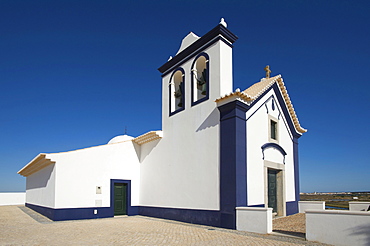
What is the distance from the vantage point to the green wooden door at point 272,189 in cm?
1198

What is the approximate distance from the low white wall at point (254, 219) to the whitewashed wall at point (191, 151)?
3.83 ft

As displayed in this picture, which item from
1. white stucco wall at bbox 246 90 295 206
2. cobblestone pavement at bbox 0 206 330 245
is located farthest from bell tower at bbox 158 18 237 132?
cobblestone pavement at bbox 0 206 330 245

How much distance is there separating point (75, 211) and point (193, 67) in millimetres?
8245

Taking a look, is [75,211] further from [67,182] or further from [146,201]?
[146,201]

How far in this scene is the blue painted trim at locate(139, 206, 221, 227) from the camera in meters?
10.0

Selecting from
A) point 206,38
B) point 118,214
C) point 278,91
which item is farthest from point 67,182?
point 278,91

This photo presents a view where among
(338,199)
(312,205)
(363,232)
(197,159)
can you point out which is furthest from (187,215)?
(338,199)

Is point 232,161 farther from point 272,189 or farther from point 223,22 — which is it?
point 223,22

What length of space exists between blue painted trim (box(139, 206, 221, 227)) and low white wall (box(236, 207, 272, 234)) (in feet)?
3.29

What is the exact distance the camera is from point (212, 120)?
420 inches

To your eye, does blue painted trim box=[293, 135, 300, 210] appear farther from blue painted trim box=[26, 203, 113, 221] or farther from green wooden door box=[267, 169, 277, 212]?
blue painted trim box=[26, 203, 113, 221]

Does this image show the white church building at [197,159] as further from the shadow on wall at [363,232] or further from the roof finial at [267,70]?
the shadow on wall at [363,232]

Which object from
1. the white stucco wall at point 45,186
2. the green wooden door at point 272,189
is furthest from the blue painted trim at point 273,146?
the white stucco wall at point 45,186

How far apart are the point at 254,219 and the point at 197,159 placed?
334 cm
